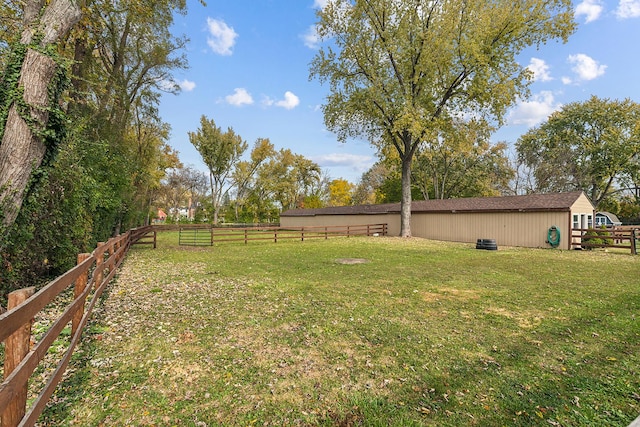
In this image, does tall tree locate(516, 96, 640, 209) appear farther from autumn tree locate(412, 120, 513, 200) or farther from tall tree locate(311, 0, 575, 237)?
tall tree locate(311, 0, 575, 237)

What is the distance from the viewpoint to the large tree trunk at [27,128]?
3697 mm

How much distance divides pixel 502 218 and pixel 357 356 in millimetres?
16297

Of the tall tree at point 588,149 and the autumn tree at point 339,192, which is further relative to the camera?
the autumn tree at point 339,192

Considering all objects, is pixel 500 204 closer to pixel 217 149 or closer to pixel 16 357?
pixel 16 357

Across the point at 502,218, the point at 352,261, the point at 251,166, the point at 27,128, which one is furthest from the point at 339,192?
the point at 27,128

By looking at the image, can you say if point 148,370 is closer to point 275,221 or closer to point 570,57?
point 570,57

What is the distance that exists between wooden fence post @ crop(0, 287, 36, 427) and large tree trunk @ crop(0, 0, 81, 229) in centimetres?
256

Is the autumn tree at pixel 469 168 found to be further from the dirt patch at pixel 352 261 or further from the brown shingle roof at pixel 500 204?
the dirt patch at pixel 352 261

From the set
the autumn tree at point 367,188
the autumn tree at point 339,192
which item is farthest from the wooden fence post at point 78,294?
the autumn tree at point 367,188

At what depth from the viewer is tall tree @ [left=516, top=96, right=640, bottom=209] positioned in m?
25.5

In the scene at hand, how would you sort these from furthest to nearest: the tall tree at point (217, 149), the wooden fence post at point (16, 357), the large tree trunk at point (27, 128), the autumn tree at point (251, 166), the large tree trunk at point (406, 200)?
the autumn tree at point (251, 166) → the tall tree at point (217, 149) → the large tree trunk at point (406, 200) → the large tree trunk at point (27, 128) → the wooden fence post at point (16, 357)

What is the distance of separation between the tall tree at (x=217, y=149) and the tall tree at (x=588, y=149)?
3077 cm

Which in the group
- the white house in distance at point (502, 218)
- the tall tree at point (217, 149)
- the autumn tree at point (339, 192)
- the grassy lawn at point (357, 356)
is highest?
the tall tree at point (217, 149)

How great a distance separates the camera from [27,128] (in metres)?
3.79
